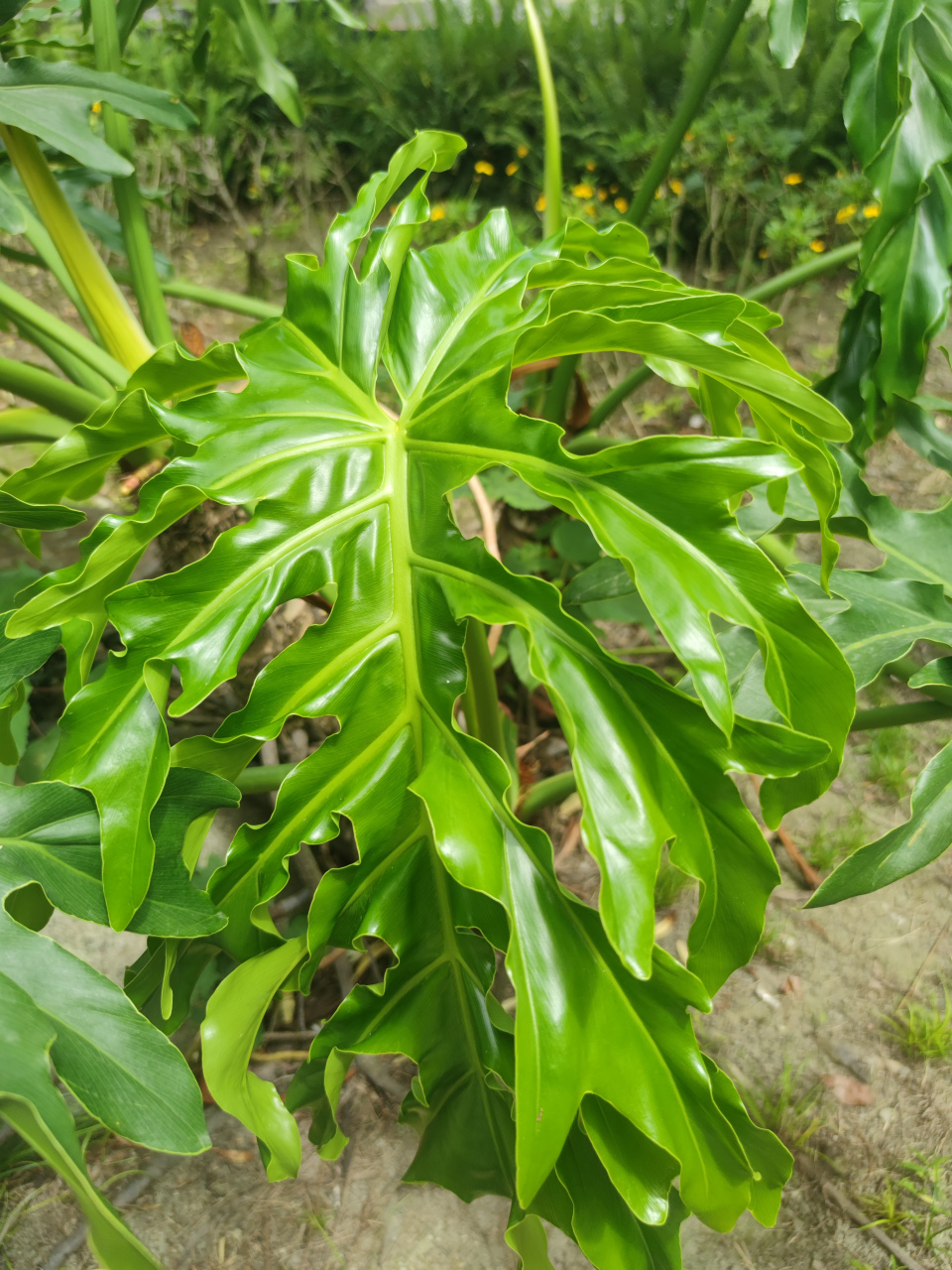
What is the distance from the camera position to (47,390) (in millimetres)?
1006

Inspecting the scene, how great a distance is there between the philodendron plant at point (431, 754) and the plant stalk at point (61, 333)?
39cm

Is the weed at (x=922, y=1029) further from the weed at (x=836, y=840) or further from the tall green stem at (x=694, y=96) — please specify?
the tall green stem at (x=694, y=96)

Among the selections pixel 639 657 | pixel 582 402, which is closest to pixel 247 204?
pixel 582 402

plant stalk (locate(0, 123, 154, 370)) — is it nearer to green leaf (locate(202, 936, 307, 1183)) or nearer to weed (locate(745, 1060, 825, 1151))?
green leaf (locate(202, 936, 307, 1183))

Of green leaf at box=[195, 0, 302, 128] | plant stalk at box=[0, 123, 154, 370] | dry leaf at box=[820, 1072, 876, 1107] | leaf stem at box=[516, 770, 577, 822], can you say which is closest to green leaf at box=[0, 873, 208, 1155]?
leaf stem at box=[516, 770, 577, 822]

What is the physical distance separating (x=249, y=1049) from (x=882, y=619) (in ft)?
2.27

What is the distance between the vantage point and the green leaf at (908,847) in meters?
0.67

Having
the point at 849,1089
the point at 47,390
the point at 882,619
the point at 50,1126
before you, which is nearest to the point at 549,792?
the point at 882,619

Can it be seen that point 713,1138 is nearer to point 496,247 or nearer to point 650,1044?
point 650,1044

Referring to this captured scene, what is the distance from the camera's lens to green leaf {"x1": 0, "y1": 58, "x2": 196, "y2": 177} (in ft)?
2.82

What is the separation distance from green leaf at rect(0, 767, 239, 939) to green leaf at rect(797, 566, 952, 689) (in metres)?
0.58

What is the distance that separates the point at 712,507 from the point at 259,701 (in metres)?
0.33

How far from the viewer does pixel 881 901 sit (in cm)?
132

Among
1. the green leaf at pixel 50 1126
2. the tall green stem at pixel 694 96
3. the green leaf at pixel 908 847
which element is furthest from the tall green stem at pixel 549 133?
the green leaf at pixel 50 1126
